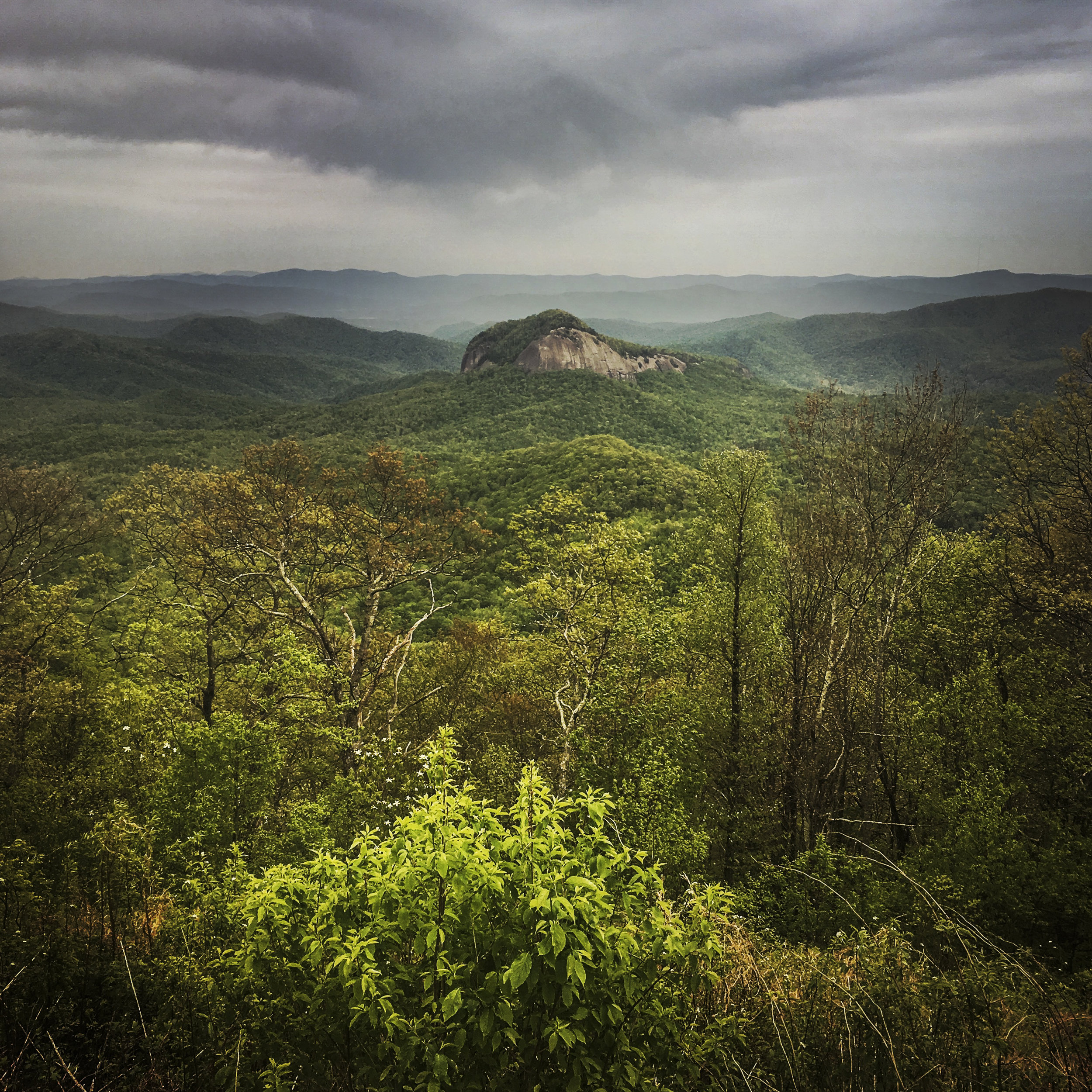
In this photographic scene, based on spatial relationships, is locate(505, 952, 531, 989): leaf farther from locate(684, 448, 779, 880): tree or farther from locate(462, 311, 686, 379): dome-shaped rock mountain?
locate(462, 311, 686, 379): dome-shaped rock mountain

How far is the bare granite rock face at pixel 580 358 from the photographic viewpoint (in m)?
132

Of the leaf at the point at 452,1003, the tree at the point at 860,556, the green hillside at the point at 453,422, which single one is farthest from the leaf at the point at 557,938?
the green hillside at the point at 453,422

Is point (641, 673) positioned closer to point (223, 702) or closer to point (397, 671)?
point (397, 671)

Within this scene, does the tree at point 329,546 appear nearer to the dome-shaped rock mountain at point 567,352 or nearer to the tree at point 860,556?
the tree at point 860,556

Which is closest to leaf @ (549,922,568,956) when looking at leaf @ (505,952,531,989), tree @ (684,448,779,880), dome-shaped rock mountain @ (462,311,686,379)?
leaf @ (505,952,531,989)

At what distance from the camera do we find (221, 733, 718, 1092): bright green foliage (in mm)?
4230

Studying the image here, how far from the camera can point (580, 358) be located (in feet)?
436

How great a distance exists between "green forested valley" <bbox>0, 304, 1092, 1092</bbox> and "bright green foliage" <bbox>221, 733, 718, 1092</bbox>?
0.14 feet

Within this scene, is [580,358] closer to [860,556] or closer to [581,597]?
[860,556]

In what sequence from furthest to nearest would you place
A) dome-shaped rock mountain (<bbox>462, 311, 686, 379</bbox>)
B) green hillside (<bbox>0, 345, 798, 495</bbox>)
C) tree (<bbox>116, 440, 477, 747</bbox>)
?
dome-shaped rock mountain (<bbox>462, 311, 686, 379</bbox>)
green hillside (<bbox>0, 345, 798, 495</bbox>)
tree (<bbox>116, 440, 477, 747</bbox>)

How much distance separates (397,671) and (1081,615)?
16986mm

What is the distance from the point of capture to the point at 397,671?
18.0 m

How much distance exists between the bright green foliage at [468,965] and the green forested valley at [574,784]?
0.04m

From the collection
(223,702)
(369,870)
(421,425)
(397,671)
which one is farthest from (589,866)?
(421,425)
